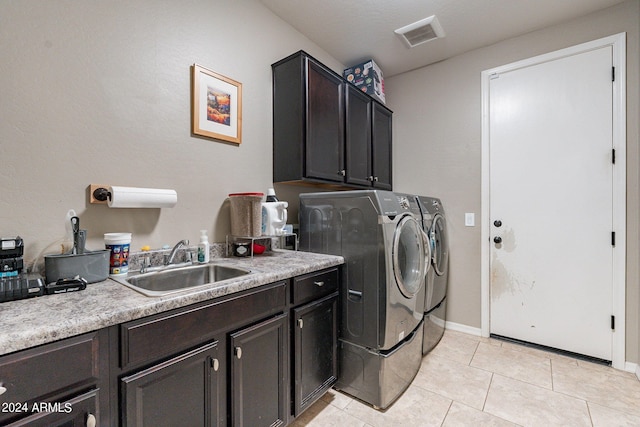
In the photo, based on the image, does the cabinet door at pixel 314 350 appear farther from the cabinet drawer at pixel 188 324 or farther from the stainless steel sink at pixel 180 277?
the stainless steel sink at pixel 180 277

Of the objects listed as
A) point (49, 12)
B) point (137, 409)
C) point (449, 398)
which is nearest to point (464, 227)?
point (449, 398)

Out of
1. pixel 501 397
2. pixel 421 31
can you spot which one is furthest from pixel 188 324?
pixel 421 31

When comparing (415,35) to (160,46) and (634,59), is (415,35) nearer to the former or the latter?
(634,59)

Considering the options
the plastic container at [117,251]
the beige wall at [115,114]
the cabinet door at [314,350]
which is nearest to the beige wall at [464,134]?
the cabinet door at [314,350]

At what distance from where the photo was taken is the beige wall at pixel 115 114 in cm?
114

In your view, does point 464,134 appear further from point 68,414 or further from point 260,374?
point 68,414

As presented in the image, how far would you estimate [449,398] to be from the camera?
1.80m

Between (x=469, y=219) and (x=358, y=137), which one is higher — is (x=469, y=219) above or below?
below

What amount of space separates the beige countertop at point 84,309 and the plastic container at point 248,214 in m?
0.48

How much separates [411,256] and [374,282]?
452mm

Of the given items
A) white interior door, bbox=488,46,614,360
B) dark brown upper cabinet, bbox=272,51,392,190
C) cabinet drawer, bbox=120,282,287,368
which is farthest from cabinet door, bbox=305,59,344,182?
white interior door, bbox=488,46,614,360

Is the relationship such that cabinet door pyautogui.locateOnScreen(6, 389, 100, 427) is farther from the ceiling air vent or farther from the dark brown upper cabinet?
the ceiling air vent

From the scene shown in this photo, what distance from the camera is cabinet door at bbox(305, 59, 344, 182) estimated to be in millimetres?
2082

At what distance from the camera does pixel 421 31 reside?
2412 mm
